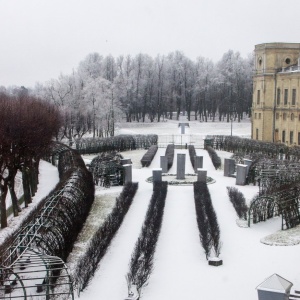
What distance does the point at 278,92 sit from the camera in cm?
4284

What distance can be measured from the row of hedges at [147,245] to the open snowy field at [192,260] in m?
0.27

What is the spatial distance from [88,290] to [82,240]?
3.82 meters

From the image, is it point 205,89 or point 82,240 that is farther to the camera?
point 205,89

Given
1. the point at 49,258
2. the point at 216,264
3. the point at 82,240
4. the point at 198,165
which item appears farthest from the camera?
the point at 198,165

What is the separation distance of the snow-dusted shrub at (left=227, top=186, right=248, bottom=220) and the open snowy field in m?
0.27

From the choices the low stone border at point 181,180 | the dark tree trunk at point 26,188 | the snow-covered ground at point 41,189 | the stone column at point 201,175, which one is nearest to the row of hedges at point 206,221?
the stone column at point 201,175

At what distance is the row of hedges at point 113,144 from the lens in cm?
3825

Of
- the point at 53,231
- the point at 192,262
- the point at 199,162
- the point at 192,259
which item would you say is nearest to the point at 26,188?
the point at 53,231

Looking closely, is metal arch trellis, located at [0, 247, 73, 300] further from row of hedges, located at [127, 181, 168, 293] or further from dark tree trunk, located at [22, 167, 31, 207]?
dark tree trunk, located at [22, 167, 31, 207]

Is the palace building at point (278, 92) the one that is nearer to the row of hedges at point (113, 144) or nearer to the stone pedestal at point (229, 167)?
the row of hedges at point (113, 144)

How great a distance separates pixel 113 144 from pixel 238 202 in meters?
22.0

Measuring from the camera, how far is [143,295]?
10469 mm

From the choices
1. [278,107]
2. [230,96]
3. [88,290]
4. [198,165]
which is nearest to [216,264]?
[88,290]

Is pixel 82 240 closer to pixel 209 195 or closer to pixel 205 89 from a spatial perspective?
pixel 209 195
